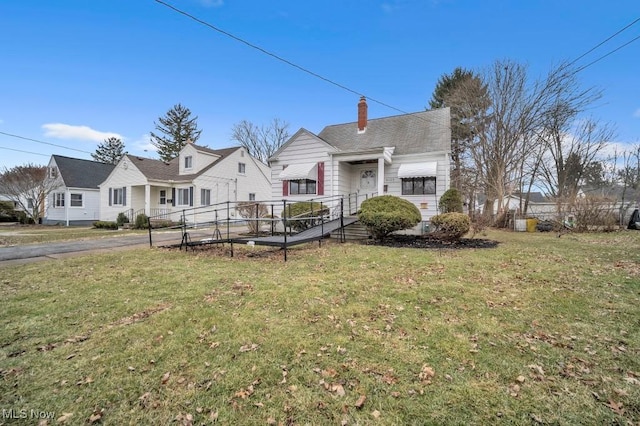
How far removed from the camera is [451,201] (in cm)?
1223

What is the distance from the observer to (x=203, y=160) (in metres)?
23.8

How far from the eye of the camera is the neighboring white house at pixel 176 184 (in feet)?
74.9

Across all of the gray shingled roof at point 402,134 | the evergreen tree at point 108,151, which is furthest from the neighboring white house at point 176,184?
the evergreen tree at point 108,151

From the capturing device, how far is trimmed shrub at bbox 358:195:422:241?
10523mm

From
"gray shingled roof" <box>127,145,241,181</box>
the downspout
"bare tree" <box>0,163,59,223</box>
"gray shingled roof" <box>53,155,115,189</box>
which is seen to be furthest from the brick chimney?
"bare tree" <box>0,163,59,223</box>

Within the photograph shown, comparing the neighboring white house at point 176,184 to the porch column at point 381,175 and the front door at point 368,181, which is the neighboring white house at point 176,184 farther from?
the porch column at point 381,175

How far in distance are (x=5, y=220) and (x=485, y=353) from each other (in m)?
42.6

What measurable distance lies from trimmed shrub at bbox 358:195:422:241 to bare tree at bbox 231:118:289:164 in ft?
107

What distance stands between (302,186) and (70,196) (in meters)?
25.3

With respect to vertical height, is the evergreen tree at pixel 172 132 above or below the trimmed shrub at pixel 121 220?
above

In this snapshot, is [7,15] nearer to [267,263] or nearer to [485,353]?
[267,263]

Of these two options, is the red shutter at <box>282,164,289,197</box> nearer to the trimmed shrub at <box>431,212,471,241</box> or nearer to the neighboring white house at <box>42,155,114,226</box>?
the trimmed shrub at <box>431,212,471,241</box>

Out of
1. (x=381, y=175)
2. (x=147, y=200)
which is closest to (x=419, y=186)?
(x=381, y=175)

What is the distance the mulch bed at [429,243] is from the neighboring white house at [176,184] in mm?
16687
